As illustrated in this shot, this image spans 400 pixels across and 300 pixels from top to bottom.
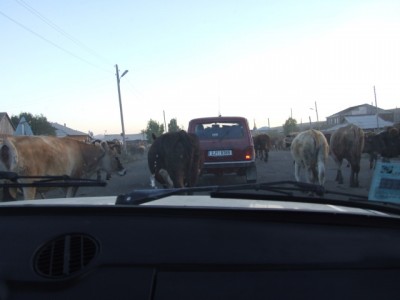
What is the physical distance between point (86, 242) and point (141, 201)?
49 centimetres

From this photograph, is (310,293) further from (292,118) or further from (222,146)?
(292,118)

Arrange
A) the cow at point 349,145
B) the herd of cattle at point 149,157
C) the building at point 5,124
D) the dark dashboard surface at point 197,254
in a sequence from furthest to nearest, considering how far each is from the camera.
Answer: the building at point 5,124, the cow at point 349,145, the herd of cattle at point 149,157, the dark dashboard surface at point 197,254

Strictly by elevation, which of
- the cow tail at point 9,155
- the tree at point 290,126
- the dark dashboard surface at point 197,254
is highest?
the tree at point 290,126

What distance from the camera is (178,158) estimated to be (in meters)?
9.09

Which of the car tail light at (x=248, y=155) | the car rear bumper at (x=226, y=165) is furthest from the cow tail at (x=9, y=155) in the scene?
the car tail light at (x=248, y=155)

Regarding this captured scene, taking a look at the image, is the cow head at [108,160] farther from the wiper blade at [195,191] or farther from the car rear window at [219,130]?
the wiper blade at [195,191]

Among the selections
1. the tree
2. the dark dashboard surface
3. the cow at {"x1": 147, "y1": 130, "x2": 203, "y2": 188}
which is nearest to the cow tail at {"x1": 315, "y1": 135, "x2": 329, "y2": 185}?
the cow at {"x1": 147, "y1": 130, "x2": 203, "y2": 188}

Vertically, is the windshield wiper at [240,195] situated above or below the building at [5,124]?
below

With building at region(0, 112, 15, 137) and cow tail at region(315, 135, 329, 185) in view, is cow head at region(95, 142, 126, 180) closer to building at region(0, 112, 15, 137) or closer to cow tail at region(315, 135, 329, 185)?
cow tail at region(315, 135, 329, 185)

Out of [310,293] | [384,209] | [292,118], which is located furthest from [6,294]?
[292,118]

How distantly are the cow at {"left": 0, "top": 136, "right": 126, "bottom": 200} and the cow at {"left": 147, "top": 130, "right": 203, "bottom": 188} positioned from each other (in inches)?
71.6

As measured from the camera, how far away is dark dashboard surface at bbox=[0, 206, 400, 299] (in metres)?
1.44

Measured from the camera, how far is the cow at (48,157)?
25.0 ft

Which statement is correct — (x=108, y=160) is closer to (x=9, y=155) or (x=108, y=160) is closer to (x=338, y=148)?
(x=9, y=155)
